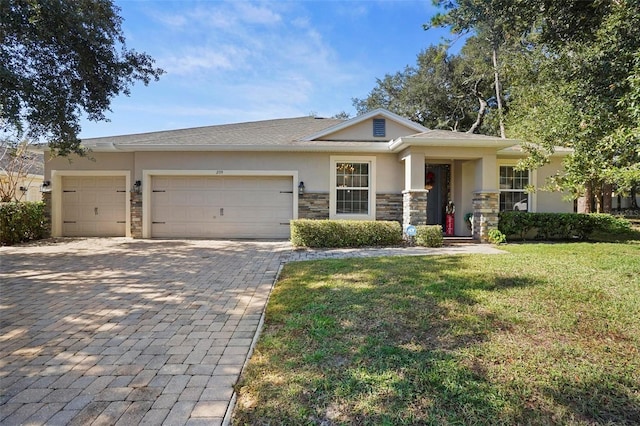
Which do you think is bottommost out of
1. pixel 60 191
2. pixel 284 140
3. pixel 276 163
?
pixel 60 191

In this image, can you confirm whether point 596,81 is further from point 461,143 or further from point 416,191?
point 416,191

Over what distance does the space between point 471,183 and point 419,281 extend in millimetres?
6974

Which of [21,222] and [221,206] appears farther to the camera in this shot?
[221,206]

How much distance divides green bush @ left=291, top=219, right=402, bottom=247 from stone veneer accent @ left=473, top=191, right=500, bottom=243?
289cm

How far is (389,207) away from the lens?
34.5 ft

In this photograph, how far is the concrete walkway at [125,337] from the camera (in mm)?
2254

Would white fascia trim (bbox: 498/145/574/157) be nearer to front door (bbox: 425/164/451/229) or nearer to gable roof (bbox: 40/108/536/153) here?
gable roof (bbox: 40/108/536/153)

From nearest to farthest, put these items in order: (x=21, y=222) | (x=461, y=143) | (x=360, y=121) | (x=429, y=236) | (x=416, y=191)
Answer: (x=429, y=236), (x=461, y=143), (x=416, y=191), (x=21, y=222), (x=360, y=121)

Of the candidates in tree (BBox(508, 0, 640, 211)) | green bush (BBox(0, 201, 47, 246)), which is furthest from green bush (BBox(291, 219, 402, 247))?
green bush (BBox(0, 201, 47, 246))

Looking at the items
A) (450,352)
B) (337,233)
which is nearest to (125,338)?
(450,352)

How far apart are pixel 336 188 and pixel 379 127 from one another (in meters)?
2.71

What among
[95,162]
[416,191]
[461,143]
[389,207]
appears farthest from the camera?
[95,162]

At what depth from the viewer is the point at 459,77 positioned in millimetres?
23016

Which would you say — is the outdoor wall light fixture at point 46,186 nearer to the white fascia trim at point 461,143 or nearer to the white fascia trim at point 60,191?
the white fascia trim at point 60,191
